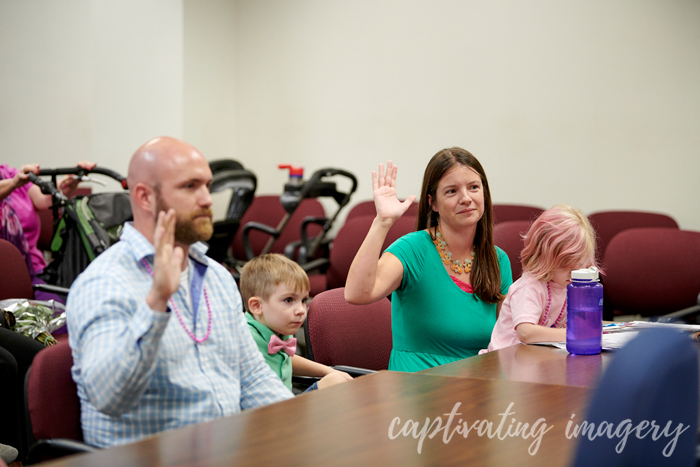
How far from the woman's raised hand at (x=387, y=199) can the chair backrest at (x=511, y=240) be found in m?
1.49

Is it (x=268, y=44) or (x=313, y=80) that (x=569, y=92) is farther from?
(x=268, y=44)

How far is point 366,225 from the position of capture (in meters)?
4.03

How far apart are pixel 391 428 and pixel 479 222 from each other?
125 cm

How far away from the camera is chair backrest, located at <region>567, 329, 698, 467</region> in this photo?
1.97ft

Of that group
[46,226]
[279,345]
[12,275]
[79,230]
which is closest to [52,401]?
[279,345]

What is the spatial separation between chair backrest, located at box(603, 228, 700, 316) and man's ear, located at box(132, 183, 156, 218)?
2803 millimetres

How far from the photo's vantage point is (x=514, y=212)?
14.8 feet

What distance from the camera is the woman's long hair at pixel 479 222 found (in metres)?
2.19

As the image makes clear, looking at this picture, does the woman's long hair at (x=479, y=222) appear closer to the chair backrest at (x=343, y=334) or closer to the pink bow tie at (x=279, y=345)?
the chair backrest at (x=343, y=334)

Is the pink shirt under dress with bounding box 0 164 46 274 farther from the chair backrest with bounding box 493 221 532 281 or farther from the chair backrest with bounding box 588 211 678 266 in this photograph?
the chair backrest with bounding box 588 211 678 266

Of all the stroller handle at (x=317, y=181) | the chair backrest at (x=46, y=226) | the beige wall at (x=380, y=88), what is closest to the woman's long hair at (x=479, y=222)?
the stroller handle at (x=317, y=181)

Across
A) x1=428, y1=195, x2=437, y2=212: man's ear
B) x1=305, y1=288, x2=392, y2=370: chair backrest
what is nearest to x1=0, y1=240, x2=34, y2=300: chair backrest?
x1=305, y1=288, x2=392, y2=370: chair backrest

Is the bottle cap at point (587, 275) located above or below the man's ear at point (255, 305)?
above

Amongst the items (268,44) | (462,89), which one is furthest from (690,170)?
(268,44)
